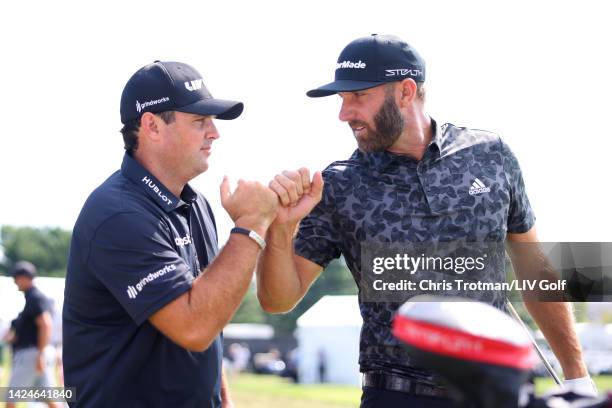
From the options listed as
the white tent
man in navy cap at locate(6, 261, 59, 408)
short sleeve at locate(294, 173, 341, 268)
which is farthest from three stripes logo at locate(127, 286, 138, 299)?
the white tent

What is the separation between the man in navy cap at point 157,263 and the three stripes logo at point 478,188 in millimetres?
985

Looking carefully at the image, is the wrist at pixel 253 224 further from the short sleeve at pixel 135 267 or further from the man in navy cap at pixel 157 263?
the short sleeve at pixel 135 267

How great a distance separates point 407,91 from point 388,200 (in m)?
0.61

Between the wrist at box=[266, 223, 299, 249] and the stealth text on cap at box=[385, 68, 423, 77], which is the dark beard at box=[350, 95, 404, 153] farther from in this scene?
the wrist at box=[266, 223, 299, 249]

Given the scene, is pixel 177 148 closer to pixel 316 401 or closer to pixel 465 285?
pixel 465 285

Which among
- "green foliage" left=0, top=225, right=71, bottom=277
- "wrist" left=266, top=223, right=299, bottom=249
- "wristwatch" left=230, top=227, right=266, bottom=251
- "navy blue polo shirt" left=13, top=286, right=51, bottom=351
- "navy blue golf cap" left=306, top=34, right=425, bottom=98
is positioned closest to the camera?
"wristwatch" left=230, top=227, right=266, bottom=251

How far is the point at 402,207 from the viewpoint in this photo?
4387 mm

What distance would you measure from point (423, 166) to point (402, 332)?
260 cm

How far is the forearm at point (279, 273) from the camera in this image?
4359 mm

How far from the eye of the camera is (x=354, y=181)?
450 centimetres

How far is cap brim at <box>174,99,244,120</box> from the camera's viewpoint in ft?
13.8

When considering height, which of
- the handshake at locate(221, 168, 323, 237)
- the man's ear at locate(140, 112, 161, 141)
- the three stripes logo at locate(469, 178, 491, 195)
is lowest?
the three stripes logo at locate(469, 178, 491, 195)

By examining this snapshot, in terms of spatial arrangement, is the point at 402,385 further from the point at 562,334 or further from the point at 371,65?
A: the point at 371,65

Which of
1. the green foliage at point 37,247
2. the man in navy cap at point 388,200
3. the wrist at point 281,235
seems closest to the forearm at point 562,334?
the man in navy cap at point 388,200
